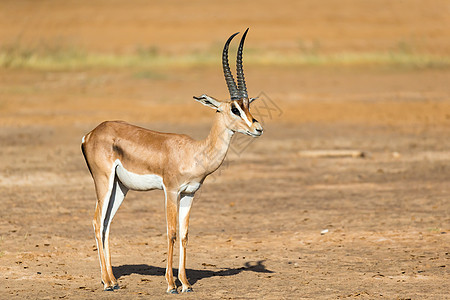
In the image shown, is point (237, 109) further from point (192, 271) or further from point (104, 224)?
point (192, 271)

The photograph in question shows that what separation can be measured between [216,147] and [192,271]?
1872 mm

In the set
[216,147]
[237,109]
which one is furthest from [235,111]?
[216,147]

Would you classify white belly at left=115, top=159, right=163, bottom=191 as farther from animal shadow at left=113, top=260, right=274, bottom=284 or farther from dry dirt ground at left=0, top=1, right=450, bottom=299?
animal shadow at left=113, top=260, right=274, bottom=284

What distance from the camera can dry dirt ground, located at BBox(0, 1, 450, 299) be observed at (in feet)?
29.3

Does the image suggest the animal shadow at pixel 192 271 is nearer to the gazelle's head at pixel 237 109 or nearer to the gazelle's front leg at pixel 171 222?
the gazelle's front leg at pixel 171 222

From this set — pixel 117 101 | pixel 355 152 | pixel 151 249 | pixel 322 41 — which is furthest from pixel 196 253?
pixel 322 41

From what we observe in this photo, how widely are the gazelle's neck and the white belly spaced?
50 centimetres

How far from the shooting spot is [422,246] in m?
10.4

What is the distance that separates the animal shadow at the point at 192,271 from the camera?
9.18 meters

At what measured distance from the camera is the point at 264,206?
42.9 feet

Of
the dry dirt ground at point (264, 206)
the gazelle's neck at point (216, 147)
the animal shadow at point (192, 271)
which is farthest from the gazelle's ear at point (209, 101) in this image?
the animal shadow at point (192, 271)

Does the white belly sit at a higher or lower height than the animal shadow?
higher

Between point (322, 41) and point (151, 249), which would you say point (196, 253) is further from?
point (322, 41)

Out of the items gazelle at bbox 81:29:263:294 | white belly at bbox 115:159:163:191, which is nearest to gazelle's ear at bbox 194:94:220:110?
gazelle at bbox 81:29:263:294
